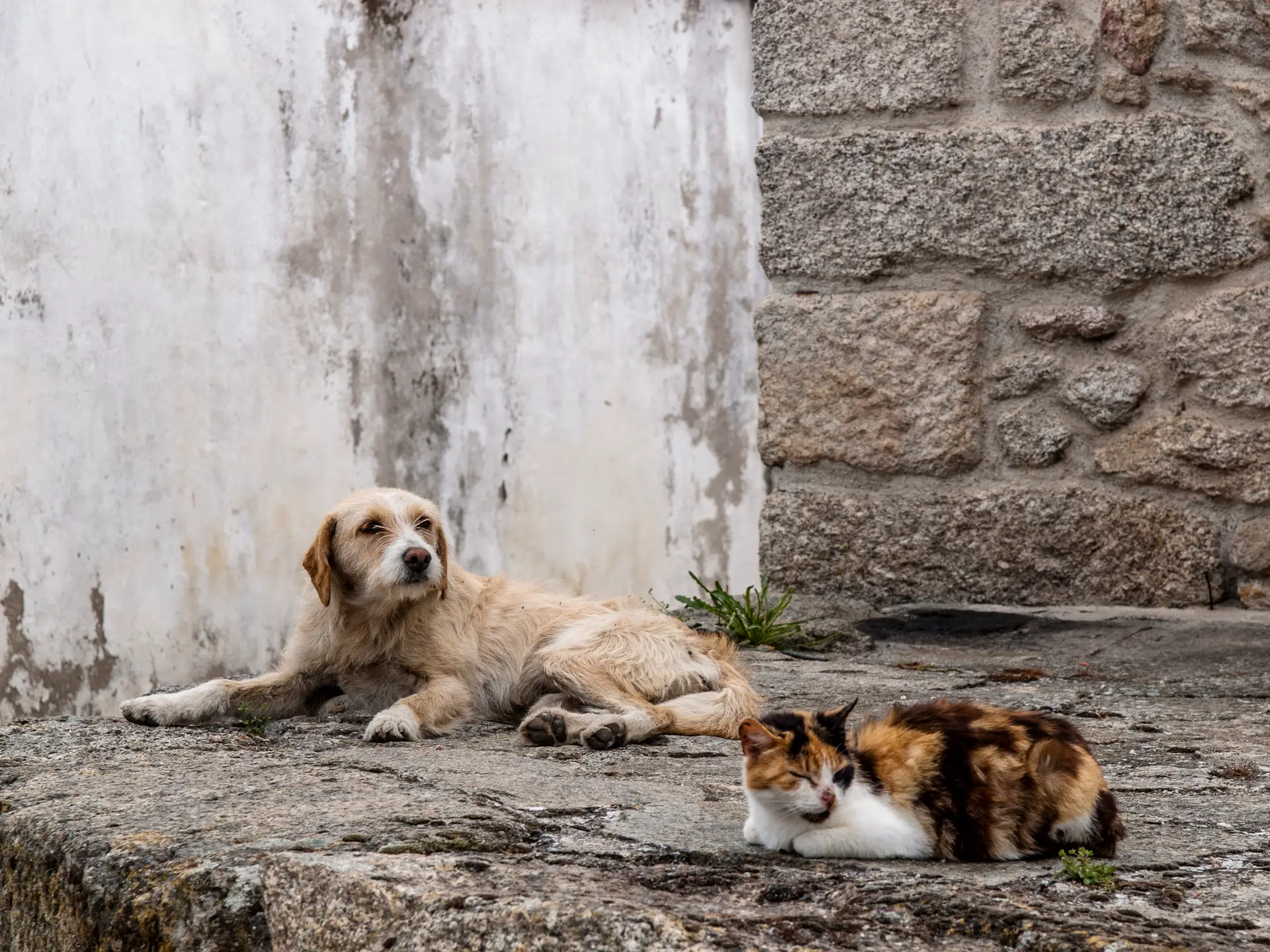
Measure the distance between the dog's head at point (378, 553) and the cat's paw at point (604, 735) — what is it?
0.65m

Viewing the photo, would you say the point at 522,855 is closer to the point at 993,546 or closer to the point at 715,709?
the point at 715,709

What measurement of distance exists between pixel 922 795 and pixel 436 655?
194 centimetres

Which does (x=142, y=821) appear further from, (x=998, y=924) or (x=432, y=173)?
(x=432, y=173)

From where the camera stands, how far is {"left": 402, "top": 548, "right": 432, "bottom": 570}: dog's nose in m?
3.71

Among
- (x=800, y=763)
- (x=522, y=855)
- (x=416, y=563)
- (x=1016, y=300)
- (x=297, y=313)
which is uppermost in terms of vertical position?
(x=297, y=313)

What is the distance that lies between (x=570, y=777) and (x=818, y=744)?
85cm

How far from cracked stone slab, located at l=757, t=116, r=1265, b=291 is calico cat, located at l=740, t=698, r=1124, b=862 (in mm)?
2986

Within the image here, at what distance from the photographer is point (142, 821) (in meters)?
2.36

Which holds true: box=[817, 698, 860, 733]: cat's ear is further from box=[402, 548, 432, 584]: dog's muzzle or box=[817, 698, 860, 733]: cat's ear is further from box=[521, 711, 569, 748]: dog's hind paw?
box=[402, 548, 432, 584]: dog's muzzle

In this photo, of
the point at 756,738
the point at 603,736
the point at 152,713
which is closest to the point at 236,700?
the point at 152,713

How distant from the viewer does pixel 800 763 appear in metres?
2.14

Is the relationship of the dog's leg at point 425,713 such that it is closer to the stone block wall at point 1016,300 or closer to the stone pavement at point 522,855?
the stone pavement at point 522,855

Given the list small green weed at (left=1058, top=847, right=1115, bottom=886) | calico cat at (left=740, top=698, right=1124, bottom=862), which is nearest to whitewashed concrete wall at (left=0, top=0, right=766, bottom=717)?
calico cat at (left=740, top=698, right=1124, bottom=862)

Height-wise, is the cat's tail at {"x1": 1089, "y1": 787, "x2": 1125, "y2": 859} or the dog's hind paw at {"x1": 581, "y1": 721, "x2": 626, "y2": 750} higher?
the cat's tail at {"x1": 1089, "y1": 787, "x2": 1125, "y2": 859}
